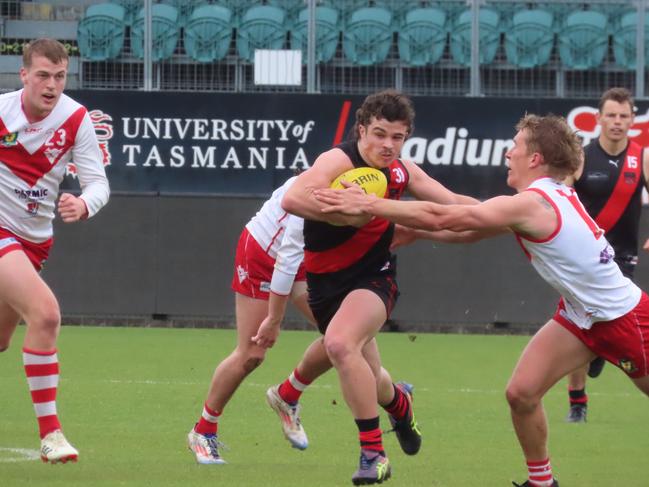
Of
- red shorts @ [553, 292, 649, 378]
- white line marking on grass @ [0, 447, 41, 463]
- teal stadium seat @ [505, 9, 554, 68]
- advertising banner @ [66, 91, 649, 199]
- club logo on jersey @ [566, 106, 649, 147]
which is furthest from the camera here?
teal stadium seat @ [505, 9, 554, 68]

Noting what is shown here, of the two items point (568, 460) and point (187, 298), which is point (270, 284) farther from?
point (187, 298)

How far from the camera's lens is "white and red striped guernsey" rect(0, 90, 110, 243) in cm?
772

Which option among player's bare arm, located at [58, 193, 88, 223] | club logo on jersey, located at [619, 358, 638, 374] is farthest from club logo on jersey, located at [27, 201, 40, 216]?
club logo on jersey, located at [619, 358, 638, 374]

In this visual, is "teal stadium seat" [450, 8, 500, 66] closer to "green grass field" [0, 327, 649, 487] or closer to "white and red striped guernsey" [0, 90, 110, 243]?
"green grass field" [0, 327, 649, 487]

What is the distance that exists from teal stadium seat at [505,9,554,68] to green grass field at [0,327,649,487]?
17.5ft

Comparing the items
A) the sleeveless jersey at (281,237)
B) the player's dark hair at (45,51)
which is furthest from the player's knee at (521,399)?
the player's dark hair at (45,51)

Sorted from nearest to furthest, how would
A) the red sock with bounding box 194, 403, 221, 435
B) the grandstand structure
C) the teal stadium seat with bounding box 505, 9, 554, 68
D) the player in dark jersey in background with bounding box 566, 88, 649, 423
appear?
the red sock with bounding box 194, 403, 221, 435
the player in dark jersey in background with bounding box 566, 88, 649, 423
the grandstand structure
the teal stadium seat with bounding box 505, 9, 554, 68

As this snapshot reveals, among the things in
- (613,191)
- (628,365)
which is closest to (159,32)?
(613,191)

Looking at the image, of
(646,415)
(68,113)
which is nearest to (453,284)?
(646,415)

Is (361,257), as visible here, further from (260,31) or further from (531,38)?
(531,38)

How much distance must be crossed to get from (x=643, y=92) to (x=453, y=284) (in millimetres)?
3626

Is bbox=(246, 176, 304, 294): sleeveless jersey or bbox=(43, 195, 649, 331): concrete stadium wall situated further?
bbox=(43, 195, 649, 331): concrete stadium wall

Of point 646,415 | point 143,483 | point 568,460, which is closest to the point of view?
point 143,483

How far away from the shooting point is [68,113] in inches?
308
